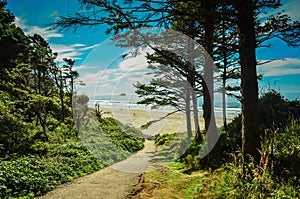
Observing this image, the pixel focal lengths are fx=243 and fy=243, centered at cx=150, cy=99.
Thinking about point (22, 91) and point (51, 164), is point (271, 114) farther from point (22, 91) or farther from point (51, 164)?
point (22, 91)

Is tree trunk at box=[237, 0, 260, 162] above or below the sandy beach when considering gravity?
above

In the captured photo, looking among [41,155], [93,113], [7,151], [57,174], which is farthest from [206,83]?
[93,113]

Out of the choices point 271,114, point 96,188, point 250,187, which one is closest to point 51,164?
point 96,188

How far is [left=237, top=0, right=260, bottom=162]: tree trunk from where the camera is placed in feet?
18.3

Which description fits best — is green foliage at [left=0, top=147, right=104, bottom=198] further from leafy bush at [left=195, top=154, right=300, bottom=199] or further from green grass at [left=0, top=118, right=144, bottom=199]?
leafy bush at [left=195, top=154, right=300, bottom=199]

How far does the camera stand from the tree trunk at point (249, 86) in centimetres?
557

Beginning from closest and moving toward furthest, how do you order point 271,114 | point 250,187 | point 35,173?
point 250,187 → point 35,173 → point 271,114

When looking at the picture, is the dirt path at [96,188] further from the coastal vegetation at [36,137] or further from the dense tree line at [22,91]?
the dense tree line at [22,91]

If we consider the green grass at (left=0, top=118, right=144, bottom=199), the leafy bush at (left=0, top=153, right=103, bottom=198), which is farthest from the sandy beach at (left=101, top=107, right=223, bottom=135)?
the leafy bush at (left=0, top=153, right=103, bottom=198)

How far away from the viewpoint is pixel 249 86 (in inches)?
220

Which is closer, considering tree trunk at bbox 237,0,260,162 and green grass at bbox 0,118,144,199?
tree trunk at bbox 237,0,260,162

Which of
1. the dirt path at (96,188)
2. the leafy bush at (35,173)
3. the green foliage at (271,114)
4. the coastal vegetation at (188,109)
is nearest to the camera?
the coastal vegetation at (188,109)

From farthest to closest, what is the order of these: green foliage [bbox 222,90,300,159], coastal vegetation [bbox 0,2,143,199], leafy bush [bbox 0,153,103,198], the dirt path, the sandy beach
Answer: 1. the sandy beach
2. green foliage [bbox 222,90,300,159]
3. coastal vegetation [bbox 0,2,143,199]
4. leafy bush [bbox 0,153,103,198]
5. the dirt path

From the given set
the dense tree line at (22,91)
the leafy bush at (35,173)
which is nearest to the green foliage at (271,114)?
the leafy bush at (35,173)
